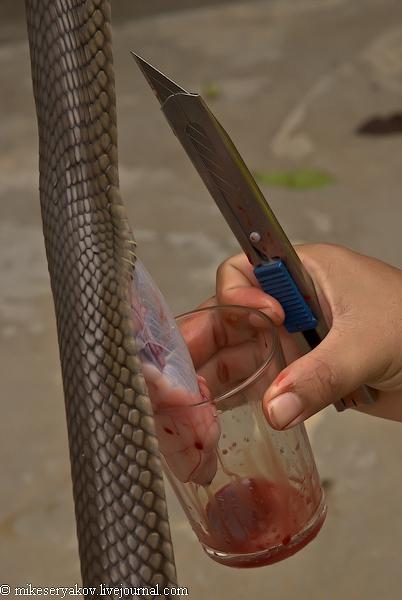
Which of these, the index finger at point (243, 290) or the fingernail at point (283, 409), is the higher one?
the index finger at point (243, 290)

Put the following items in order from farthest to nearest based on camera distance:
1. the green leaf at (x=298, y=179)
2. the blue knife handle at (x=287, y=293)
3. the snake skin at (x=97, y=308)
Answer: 1. the green leaf at (x=298, y=179)
2. the blue knife handle at (x=287, y=293)
3. the snake skin at (x=97, y=308)

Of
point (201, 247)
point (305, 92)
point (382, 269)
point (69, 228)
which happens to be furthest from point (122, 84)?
point (69, 228)

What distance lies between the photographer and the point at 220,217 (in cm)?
131

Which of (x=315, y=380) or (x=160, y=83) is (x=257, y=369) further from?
(x=160, y=83)

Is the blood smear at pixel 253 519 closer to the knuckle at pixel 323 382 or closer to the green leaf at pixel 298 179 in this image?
the knuckle at pixel 323 382

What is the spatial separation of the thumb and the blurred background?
35 mm

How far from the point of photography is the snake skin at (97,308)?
29 centimetres

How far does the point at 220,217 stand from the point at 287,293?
800 millimetres

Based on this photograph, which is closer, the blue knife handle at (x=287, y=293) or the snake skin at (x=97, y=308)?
the snake skin at (x=97, y=308)

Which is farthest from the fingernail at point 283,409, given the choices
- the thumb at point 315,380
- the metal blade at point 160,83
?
the metal blade at point 160,83

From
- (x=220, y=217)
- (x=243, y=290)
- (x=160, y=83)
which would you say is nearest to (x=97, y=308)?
(x=160, y=83)

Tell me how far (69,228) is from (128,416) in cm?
6

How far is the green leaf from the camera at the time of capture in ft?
4.47

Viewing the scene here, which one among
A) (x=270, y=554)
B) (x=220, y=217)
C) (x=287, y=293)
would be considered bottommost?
(x=270, y=554)
